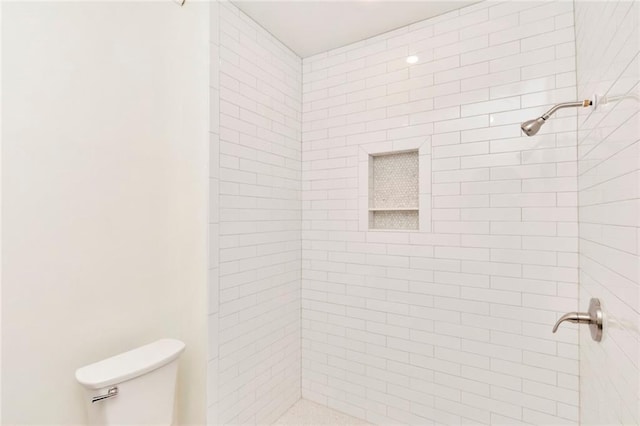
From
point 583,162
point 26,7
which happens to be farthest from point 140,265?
point 583,162

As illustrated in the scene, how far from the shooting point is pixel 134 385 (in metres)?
1.38

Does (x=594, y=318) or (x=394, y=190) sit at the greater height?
(x=394, y=190)

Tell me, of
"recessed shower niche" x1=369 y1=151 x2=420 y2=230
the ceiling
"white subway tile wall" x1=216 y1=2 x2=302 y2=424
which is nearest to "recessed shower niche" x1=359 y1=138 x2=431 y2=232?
"recessed shower niche" x1=369 y1=151 x2=420 y2=230

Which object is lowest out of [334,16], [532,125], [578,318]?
[578,318]

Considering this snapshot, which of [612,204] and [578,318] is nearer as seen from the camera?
[612,204]

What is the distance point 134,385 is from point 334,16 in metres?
2.19

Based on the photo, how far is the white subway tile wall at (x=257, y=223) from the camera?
5.74 feet

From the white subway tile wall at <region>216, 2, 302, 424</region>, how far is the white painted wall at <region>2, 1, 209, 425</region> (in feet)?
0.44

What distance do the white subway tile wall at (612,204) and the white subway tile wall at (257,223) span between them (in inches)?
62.5

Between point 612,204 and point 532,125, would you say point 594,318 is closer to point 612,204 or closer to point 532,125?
point 612,204

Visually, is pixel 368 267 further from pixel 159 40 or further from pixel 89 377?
pixel 159 40

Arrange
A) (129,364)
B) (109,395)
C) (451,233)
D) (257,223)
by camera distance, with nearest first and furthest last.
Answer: (109,395)
(129,364)
(451,233)
(257,223)

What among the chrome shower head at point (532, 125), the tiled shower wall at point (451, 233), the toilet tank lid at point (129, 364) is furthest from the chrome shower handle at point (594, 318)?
the toilet tank lid at point (129, 364)

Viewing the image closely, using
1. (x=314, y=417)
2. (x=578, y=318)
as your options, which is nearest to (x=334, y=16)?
(x=578, y=318)
